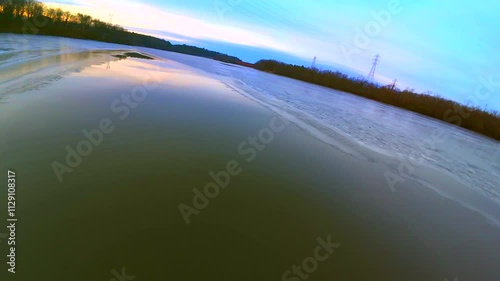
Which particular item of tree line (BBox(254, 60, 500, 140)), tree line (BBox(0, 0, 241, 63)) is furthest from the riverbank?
tree line (BBox(0, 0, 241, 63))

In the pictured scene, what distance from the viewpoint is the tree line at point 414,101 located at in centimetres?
2100

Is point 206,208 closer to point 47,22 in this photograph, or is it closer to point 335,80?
point 335,80

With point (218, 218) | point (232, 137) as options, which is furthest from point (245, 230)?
point (232, 137)

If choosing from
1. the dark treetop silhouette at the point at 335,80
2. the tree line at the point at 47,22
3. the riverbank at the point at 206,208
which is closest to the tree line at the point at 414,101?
the dark treetop silhouette at the point at 335,80

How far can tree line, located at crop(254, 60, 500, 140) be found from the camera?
21.0 metres

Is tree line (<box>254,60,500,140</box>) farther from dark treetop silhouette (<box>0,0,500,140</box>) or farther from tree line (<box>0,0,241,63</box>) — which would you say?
tree line (<box>0,0,241,63</box>)

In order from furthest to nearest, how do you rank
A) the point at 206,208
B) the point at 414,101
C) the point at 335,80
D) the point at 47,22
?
1. the point at 47,22
2. the point at 335,80
3. the point at 414,101
4. the point at 206,208

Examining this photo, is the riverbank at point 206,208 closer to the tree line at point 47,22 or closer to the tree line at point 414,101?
the tree line at point 414,101

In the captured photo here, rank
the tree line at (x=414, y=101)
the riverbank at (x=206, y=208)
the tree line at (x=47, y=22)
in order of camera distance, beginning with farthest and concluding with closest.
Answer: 1. the tree line at (x=47, y=22)
2. the tree line at (x=414, y=101)
3. the riverbank at (x=206, y=208)

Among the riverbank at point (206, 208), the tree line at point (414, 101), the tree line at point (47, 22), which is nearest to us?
the riverbank at point (206, 208)

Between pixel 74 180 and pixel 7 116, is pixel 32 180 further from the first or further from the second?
pixel 7 116

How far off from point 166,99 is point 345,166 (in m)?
6.33

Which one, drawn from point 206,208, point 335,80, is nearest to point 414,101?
point 335,80

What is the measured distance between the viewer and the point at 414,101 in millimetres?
27219
